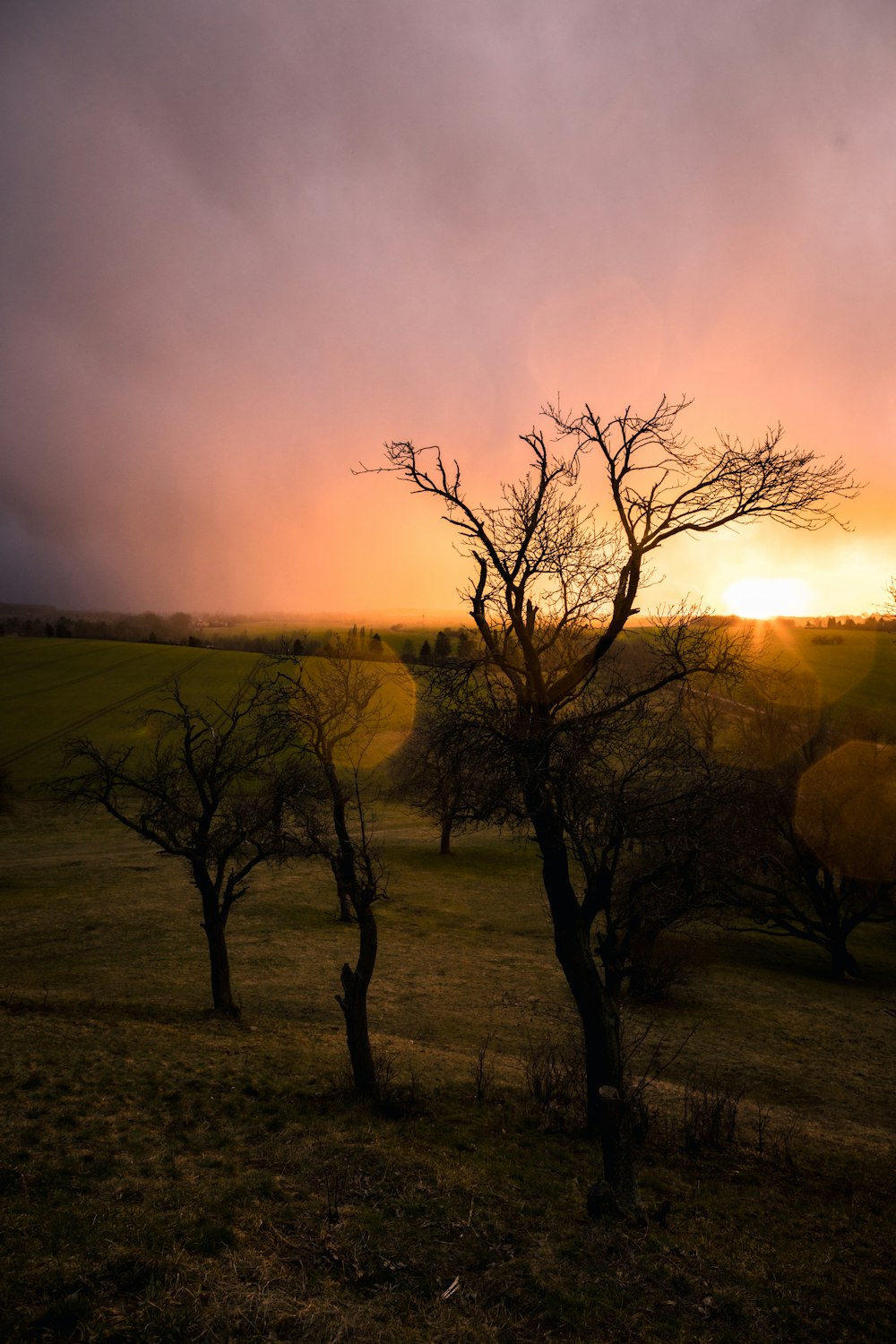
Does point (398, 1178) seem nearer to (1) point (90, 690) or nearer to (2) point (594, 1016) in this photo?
(2) point (594, 1016)

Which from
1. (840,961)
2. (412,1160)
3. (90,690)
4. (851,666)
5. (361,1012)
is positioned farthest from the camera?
(90,690)

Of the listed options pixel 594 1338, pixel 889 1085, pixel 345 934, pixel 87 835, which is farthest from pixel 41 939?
pixel 889 1085

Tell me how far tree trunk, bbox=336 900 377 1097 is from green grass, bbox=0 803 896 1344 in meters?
0.68

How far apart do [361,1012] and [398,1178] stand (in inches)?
141

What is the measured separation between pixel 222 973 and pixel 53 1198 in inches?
421

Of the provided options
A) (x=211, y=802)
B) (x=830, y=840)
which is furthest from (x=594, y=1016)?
(x=830, y=840)

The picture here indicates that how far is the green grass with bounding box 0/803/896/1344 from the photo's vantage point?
614cm

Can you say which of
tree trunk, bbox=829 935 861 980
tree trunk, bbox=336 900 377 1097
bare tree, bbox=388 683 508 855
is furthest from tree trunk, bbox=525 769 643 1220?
tree trunk, bbox=829 935 861 980

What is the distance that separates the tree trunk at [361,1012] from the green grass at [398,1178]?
0.68 m

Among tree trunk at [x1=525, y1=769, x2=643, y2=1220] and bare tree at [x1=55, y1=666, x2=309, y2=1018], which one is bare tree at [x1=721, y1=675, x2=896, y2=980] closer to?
bare tree at [x1=55, y1=666, x2=309, y2=1018]

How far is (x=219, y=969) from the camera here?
695 inches

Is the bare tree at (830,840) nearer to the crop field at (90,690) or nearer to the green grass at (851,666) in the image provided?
the green grass at (851,666)

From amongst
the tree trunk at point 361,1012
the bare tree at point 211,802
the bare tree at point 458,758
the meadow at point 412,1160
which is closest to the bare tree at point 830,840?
the meadow at point 412,1160

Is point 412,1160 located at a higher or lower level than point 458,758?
lower
